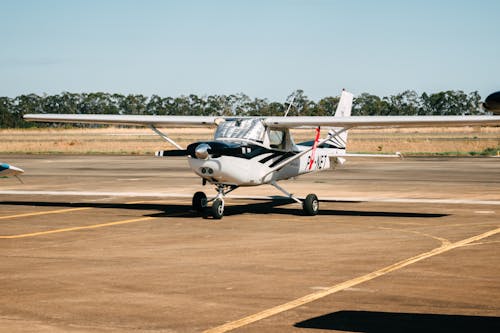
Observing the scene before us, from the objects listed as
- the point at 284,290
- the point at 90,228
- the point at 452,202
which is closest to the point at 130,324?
the point at 284,290

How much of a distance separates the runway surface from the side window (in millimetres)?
1620

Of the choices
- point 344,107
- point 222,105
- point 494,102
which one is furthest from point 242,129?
point 222,105

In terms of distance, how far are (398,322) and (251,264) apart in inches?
153

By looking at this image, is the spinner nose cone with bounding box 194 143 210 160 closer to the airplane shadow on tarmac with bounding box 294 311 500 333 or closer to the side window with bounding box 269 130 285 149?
the side window with bounding box 269 130 285 149

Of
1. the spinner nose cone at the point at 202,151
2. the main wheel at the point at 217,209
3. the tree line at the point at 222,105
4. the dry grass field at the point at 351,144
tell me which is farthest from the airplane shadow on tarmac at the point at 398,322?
the tree line at the point at 222,105

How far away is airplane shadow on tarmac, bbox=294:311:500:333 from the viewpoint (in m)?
7.57

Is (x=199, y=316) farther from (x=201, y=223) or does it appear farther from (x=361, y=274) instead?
(x=201, y=223)

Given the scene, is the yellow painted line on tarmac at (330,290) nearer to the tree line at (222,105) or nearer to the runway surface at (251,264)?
the runway surface at (251,264)

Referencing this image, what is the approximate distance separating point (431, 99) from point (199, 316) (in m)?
190

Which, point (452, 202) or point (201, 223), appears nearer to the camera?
point (201, 223)

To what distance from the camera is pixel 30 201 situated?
73.9ft

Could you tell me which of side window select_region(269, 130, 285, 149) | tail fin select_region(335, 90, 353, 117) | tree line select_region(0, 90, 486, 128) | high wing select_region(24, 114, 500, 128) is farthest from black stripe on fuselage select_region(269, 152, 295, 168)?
tree line select_region(0, 90, 486, 128)

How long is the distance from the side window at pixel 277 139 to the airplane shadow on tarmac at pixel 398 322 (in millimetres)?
10753

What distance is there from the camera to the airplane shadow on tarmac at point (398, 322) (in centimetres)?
757
